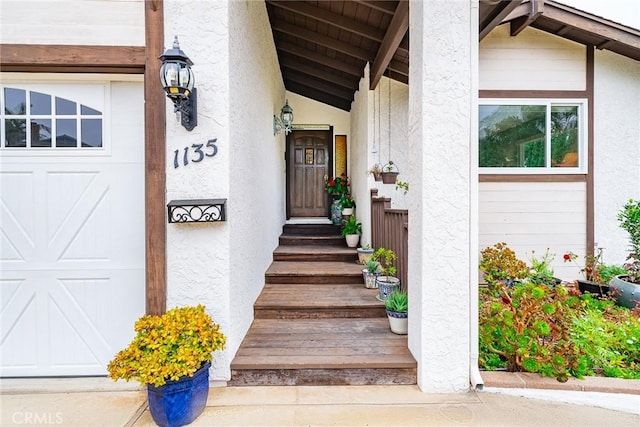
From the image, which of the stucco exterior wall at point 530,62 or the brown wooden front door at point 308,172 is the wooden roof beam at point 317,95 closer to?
the brown wooden front door at point 308,172

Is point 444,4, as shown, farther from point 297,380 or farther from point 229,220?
point 297,380

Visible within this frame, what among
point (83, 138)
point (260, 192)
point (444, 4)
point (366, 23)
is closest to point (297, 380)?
point (260, 192)

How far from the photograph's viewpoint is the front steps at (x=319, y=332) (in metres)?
2.29

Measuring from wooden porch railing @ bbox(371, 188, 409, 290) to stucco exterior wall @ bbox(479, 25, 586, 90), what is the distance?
2226 millimetres

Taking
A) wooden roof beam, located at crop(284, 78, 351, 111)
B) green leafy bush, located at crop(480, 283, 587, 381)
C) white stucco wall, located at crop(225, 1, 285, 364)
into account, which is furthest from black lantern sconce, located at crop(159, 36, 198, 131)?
wooden roof beam, located at crop(284, 78, 351, 111)

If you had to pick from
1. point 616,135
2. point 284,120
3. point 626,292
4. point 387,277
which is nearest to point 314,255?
point 387,277

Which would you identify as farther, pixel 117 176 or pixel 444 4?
pixel 117 176

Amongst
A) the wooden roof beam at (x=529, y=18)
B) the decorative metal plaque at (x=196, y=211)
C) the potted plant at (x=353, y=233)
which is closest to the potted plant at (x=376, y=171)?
the potted plant at (x=353, y=233)

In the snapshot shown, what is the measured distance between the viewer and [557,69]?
4.30 m

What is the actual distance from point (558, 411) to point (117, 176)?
3593 millimetres

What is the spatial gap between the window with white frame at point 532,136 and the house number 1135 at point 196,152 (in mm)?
3731

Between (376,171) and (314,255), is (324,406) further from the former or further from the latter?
(376,171)

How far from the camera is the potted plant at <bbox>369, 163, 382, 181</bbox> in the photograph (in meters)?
4.49

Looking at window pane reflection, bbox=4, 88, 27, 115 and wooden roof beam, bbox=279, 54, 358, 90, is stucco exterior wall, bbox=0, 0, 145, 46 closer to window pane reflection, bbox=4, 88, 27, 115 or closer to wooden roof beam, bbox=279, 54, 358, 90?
window pane reflection, bbox=4, 88, 27, 115
